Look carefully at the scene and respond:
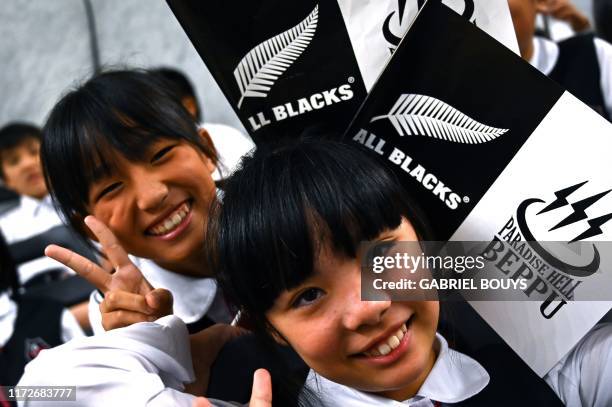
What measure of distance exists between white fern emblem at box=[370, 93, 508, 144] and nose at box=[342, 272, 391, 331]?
0.71 ft

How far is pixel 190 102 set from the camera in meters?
2.15

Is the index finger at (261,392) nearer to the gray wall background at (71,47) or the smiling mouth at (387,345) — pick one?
the smiling mouth at (387,345)

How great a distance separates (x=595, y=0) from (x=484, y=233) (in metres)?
1.00

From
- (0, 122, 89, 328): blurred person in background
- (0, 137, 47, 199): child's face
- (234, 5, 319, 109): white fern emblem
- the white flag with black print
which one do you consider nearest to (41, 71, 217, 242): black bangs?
(234, 5, 319, 109): white fern emblem

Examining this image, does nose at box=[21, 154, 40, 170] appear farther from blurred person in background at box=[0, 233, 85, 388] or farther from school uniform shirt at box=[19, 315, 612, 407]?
school uniform shirt at box=[19, 315, 612, 407]

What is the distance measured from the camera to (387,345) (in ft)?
2.90

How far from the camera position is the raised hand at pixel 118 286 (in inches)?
41.4

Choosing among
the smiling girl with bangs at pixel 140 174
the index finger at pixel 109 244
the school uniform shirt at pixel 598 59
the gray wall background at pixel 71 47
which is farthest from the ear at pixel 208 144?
the gray wall background at pixel 71 47

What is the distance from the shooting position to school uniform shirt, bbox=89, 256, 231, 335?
1276 millimetres

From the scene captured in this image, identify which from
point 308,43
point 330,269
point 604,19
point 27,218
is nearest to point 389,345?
point 330,269

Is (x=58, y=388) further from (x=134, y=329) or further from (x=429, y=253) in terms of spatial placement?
(x=429, y=253)

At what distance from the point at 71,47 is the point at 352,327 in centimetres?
264

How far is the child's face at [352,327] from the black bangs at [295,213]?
15 mm

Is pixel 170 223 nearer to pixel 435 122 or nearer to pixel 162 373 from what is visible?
pixel 162 373
